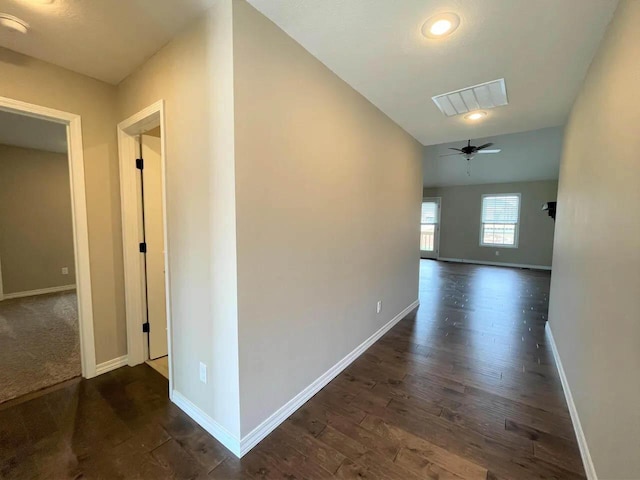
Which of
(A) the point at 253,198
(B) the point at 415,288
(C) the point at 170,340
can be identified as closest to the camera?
(A) the point at 253,198

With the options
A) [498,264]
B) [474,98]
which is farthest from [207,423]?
[498,264]

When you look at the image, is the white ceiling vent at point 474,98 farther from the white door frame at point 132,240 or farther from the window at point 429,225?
the window at point 429,225

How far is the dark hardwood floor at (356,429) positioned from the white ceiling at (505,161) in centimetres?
375

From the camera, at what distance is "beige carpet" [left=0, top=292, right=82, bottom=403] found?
7.34 feet

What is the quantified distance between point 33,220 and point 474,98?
267 inches

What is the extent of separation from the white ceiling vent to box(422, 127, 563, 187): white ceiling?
202cm

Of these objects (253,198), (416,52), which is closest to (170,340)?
(253,198)

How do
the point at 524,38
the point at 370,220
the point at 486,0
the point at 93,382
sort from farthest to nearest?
the point at 370,220 → the point at 93,382 → the point at 524,38 → the point at 486,0

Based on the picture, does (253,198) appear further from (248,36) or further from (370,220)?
(370,220)

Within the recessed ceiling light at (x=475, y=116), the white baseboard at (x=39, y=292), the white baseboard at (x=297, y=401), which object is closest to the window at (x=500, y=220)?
the recessed ceiling light at (x=475, y=116)

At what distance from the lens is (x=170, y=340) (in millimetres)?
1974

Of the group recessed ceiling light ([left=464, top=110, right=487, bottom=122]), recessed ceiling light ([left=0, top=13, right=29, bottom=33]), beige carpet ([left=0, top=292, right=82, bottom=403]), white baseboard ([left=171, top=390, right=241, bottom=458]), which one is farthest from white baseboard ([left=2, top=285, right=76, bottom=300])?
recessed ceiling light ([left=464, top=110, right=487, bottom=122])

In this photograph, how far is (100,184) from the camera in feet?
7.48

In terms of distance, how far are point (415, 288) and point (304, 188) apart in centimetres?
298
